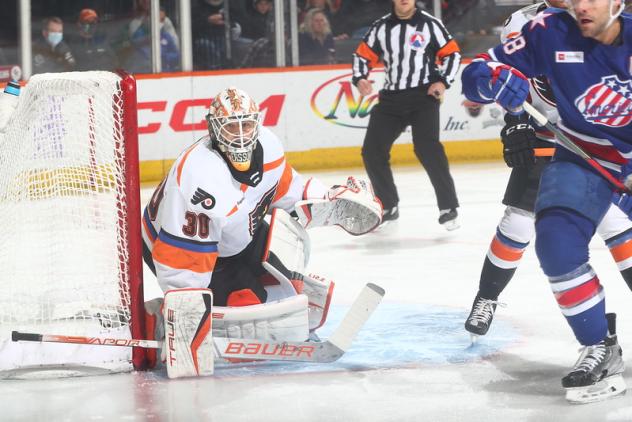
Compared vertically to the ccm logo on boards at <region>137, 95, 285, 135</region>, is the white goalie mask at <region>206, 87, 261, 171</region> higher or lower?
higher

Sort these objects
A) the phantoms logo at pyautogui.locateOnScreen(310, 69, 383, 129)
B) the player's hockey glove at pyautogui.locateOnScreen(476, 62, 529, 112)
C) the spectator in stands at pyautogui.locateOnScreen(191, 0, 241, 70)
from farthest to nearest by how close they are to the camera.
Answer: the phantoms logo at pyautogui.locateOnScreen(310, 69, 383, 129), the spectator in stands at pyautogui.locateOnScreen(191, 0, 241, 70), the player's hockey glove at pyautogui.locateOnScreen(476, 62, 529, 112)

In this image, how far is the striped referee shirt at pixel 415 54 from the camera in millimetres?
5719

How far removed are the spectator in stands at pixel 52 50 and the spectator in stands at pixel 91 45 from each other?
6 centimetres

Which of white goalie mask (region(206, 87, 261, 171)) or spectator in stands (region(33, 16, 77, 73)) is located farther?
spectator in stands (region(33, 16, 77, 73))

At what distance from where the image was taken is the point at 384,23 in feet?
19.2

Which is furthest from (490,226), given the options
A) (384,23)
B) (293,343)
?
(293,343)

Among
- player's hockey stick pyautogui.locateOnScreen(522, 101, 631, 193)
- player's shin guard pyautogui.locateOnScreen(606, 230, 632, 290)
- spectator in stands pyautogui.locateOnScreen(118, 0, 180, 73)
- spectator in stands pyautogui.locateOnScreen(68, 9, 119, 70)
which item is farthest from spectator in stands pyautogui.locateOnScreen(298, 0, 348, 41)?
player's hockey stick pyautogui.locateOnScreen(522, 101, 631, 193)

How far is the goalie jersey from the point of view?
108 inches

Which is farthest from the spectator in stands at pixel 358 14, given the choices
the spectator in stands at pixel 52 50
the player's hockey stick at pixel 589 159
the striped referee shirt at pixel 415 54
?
the player's hockey stick at pixel 589 159

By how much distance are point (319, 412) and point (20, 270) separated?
44.5 inches

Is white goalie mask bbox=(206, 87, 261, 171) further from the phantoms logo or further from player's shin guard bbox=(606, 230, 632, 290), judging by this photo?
the phantoms logo

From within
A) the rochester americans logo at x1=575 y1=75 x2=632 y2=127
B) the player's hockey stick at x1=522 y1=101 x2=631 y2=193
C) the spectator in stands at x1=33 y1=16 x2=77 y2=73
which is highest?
the spectator in stands at x1=33 y1=16 x2=77 y2=73

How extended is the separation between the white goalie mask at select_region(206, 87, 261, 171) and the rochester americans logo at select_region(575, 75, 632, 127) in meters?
0.81

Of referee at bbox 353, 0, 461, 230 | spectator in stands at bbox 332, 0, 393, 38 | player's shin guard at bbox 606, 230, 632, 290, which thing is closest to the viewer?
player's shin guard at bbox 606, 230, 632, 290
